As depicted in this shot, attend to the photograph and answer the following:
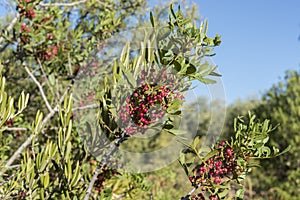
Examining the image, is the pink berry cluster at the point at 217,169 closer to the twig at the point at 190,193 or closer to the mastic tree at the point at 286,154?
the twig at the point at 190,193

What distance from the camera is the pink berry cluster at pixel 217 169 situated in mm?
1528

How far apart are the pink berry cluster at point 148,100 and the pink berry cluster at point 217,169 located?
0.31 m

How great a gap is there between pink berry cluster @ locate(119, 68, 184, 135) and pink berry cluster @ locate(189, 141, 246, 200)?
0.31 metres

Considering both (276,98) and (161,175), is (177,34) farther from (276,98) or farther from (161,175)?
(276,98)

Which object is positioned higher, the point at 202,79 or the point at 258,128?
the point at 202,79

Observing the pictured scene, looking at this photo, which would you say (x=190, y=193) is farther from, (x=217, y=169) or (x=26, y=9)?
(x=26, y=9)

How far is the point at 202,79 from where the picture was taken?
136 centimetres

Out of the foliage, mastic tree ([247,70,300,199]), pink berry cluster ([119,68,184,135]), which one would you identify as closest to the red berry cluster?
pink berry cluster ([119,68,184,135])

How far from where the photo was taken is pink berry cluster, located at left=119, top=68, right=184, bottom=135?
1.41m

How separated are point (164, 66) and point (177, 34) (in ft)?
0.46

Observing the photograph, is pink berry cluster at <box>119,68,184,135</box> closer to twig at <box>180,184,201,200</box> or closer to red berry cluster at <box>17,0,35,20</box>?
twig at <box>180,184,201,200</box>

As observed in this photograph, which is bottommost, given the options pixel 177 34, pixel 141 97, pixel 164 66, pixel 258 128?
pixel 258 128

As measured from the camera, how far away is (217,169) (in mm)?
1531

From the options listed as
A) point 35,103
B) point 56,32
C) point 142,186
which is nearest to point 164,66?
point 142,186
